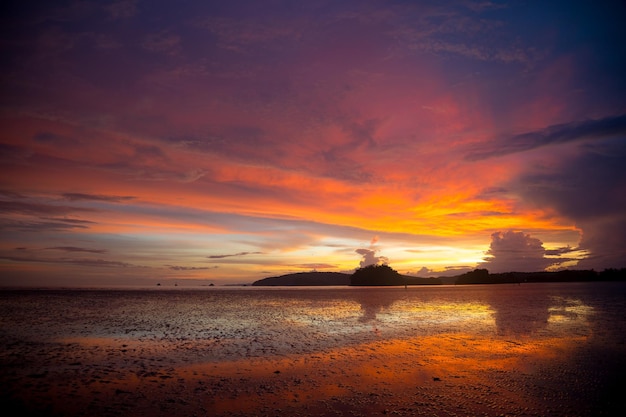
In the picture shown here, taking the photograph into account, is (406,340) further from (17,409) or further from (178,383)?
(17,409)

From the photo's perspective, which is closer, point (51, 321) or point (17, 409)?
point (17, 409)

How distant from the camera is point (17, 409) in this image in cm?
1132

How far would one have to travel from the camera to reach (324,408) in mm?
11469

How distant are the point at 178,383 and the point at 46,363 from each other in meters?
8.93

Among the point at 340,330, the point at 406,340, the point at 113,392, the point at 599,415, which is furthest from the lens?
the point at 340,330

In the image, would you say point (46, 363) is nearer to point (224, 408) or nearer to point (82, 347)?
point (82, 347)

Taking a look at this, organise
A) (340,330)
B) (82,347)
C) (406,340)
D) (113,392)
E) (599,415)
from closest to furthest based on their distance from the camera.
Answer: (599,415) < (113,392) < (82,347) < (406,340) < (340,330)

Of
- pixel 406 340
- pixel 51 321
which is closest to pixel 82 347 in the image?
pixel 51 321

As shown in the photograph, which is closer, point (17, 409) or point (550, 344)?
point (17, 409)

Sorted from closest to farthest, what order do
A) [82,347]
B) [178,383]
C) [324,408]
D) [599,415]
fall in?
1. [599,415]
2. [324,408]
3. [178,383]
4. [82,347]

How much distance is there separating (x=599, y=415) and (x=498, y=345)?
497 inches

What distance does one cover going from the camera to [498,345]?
22.6m

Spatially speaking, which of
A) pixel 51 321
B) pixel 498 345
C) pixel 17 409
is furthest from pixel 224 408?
pixel 51 321

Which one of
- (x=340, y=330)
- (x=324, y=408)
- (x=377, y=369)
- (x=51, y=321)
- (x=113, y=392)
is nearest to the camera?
(x=324, y=408)
